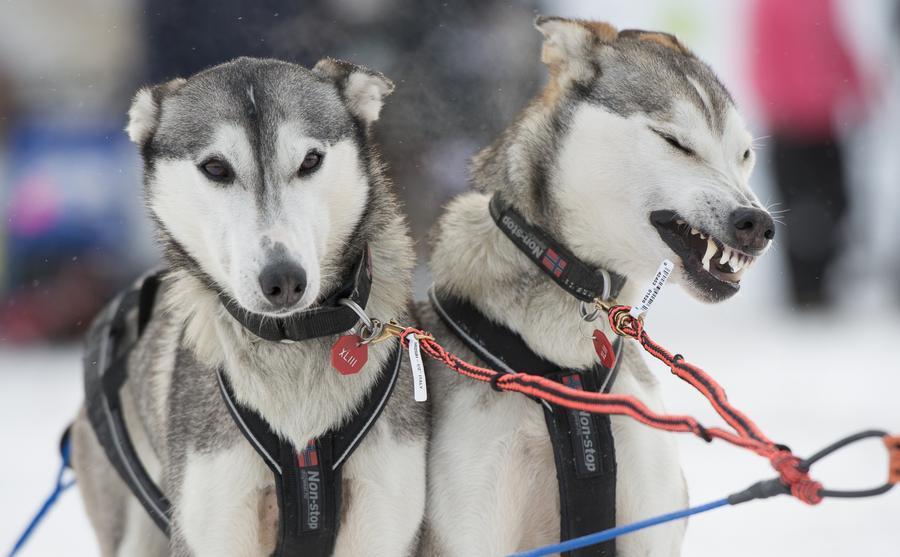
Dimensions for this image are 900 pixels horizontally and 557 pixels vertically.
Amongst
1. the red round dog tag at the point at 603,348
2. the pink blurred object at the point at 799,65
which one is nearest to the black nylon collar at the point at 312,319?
the red round dog tag at the point at 603,348

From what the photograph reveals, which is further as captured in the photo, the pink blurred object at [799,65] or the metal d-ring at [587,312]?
the pink blurred object at [799,65]

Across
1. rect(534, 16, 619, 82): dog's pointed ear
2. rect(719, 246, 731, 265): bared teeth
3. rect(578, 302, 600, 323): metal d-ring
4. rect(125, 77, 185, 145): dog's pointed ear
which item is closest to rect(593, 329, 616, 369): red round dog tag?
rect(578, 302, 600, 323): metal d-ring

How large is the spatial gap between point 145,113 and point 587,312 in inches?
36.5

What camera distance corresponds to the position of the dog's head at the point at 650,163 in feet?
6.14

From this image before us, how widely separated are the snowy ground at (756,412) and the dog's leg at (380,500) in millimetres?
1439

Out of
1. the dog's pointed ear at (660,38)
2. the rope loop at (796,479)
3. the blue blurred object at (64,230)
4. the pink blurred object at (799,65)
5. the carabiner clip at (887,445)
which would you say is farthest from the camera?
the pink blurred object at (799,65)

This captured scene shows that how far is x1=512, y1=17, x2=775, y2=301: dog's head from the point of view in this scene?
73.7 inches

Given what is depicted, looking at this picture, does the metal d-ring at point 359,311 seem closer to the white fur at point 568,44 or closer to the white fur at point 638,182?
the white fur at point 638,182

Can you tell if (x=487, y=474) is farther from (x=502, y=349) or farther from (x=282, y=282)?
(x=282, y=282)

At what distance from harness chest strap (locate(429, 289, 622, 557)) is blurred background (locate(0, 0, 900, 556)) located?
110 cm

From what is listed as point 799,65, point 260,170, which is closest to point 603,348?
point 260,170

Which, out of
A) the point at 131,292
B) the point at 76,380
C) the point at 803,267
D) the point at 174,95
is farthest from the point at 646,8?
the point at 174,95

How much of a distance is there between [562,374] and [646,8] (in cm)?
558

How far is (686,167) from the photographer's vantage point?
1.91 metres
